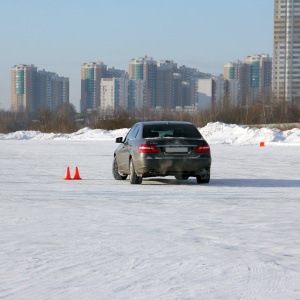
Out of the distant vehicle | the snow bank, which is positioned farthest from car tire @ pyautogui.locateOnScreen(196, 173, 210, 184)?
the snow bank

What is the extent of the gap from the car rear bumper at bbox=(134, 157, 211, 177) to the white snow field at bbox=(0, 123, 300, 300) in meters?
0.38

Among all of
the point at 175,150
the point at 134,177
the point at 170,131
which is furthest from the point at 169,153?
the point at 134,177

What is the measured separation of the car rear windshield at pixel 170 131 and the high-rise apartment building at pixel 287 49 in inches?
5543

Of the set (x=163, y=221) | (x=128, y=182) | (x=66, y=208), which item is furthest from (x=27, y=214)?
(x=128, y=182)

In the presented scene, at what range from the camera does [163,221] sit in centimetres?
1182

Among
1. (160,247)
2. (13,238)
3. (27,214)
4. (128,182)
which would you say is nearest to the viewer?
(160,247)

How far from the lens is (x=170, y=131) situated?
19172 millimetres

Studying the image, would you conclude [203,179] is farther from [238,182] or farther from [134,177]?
[134,177]

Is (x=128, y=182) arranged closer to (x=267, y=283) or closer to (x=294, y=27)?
(x=267, y=283)

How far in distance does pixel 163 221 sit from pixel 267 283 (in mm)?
4724

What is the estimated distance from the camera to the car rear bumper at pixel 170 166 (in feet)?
60.2

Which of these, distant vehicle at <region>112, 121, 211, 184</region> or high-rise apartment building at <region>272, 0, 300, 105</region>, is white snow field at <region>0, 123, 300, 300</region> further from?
high-rise apartment building at <region>272, 0, 300, 105</region>

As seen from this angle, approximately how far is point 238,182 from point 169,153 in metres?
2.64

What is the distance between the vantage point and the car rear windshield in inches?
750
